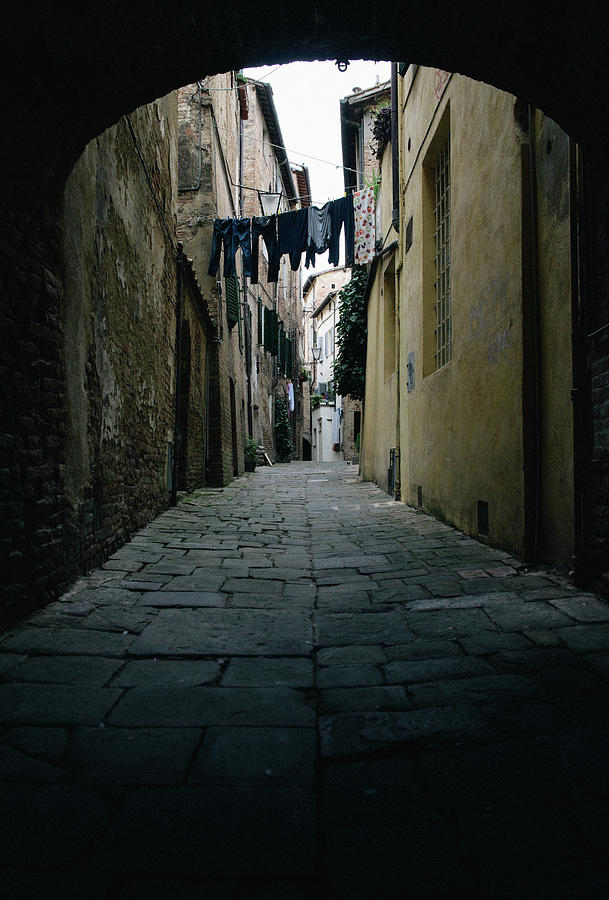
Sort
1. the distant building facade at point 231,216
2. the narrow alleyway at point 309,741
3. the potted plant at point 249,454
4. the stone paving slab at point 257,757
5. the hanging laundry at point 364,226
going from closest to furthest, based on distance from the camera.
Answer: the narrow alleyway at point 309,741, the stone paving slab at point 257,757, the hanging laundry at point 364,226, the distant building facade at point 231,216, the potted plant at point 249,454

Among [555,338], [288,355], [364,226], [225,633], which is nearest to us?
[225,633]

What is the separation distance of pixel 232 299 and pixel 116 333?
937 cm

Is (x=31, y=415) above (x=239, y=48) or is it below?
below

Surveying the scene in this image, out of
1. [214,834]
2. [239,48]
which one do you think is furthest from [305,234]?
[214,834]

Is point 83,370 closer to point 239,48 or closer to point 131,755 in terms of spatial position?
point 239,48

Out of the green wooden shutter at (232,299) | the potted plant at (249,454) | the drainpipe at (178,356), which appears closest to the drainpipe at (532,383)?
the drainpipe at (178,356)

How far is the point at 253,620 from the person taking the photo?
10.5 feet

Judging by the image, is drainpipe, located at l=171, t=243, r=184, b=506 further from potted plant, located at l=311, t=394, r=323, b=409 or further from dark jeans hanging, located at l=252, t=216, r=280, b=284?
potted plant, located at l=311, t=394, r=323, b=409

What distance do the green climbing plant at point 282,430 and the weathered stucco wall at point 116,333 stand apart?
19.2 m

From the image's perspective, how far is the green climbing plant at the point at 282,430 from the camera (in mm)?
26578

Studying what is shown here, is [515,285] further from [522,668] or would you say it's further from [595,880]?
[595,880]

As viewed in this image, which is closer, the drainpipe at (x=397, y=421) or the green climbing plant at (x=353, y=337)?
the drainpipe at (x=397, y=421)

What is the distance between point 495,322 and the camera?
464 cm

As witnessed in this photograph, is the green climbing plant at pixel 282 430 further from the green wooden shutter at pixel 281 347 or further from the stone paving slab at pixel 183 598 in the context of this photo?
the stone paving slab at pixel 183 598
